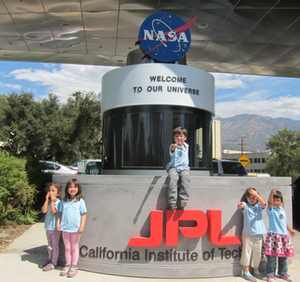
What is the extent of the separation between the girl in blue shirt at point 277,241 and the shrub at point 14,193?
23.3 feet

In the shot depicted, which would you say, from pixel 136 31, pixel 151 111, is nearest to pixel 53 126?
pixel 136 31

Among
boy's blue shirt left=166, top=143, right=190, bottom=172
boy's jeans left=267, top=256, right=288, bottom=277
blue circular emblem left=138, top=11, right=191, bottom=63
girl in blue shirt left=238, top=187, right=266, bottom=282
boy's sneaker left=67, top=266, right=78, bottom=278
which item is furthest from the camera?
blue circular emblem left=138, top=11, right=191, bottom=63

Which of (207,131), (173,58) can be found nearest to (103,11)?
(173,58)

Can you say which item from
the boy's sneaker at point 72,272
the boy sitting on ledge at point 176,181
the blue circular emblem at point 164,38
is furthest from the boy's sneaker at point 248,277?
the blue circular emblem at point 164,38

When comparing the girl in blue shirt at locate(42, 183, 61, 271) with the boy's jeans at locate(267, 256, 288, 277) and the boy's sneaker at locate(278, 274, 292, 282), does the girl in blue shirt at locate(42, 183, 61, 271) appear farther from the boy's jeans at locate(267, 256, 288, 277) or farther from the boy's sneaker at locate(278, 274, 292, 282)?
the boy's sneaker at locate(278, 274, 292, 282)

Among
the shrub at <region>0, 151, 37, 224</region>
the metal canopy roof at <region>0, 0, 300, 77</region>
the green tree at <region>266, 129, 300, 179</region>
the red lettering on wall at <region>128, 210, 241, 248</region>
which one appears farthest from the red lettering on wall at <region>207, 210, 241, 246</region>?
the green tree at <region>266, 129, 300, 179</region>

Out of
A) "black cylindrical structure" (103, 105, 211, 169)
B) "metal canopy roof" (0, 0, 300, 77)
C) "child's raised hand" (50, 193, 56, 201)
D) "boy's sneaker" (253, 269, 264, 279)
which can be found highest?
"metal canopy roof" (0, 0, 300, 77)

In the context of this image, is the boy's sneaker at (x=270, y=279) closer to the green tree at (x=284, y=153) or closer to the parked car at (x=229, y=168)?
the parked car at (x=229, y=168)

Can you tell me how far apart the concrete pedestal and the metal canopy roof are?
29.7 feet

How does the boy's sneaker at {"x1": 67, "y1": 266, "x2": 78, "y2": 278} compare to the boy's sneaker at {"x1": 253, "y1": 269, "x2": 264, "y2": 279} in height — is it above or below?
above

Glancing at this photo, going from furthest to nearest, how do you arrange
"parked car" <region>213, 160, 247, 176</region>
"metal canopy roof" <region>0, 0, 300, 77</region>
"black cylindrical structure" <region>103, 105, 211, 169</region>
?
"parked car" <region>213, 160, 247, 176</region>
"metal canopy roof" <region>0, 0, 300, 77</region>
"black cylindrical structure" <region>103, 105, 211, 169</region>

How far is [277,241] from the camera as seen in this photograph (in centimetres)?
753

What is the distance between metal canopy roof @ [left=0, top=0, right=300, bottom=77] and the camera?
1584cm

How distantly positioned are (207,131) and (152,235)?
13.3 feet
